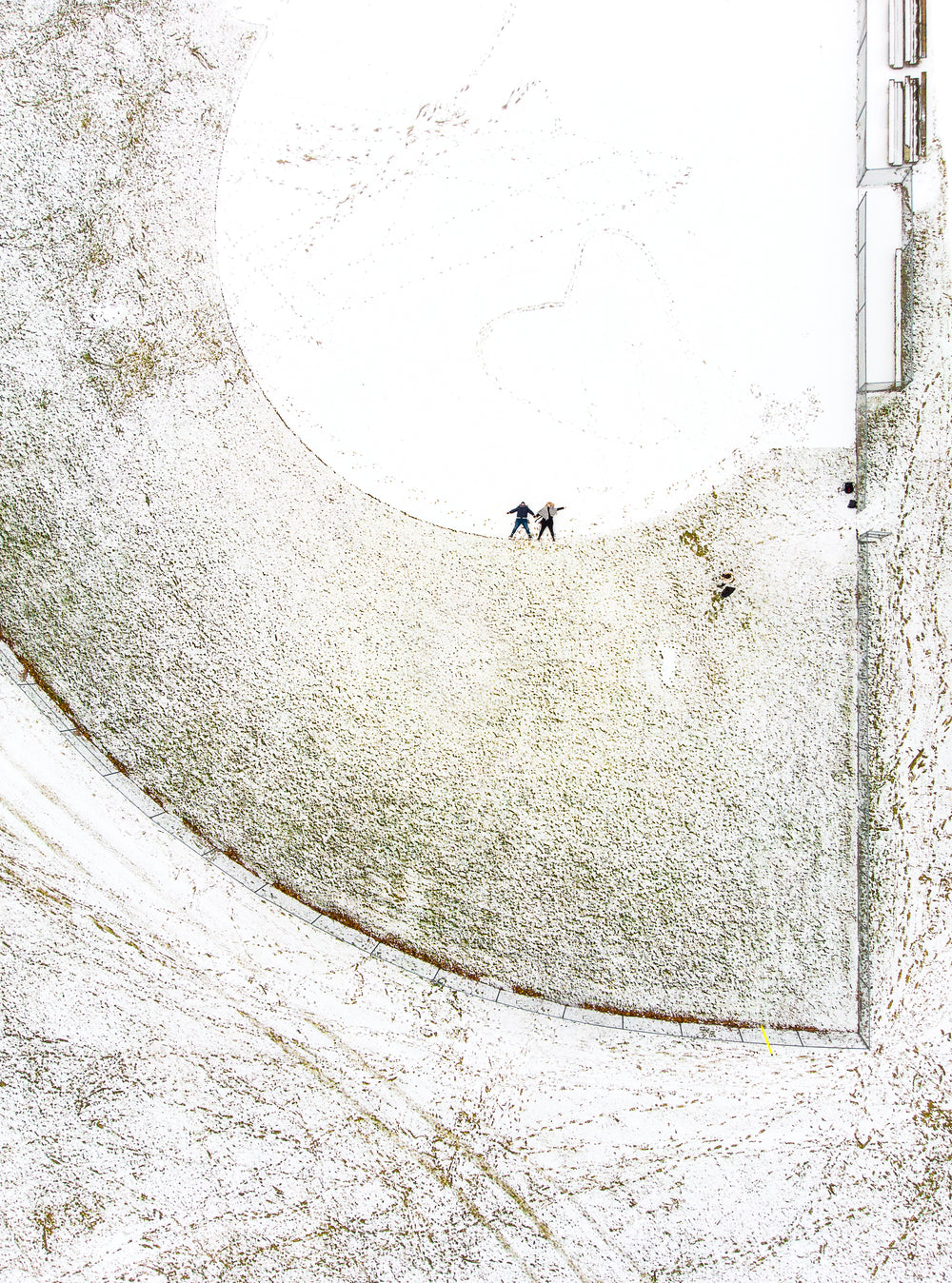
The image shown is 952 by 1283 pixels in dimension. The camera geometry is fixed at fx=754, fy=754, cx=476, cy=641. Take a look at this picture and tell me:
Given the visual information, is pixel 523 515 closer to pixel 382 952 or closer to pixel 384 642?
pixel 384 642

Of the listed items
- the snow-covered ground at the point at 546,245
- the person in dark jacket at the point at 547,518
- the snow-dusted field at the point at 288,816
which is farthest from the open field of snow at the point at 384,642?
the snow-covered ground at the point at 546,245

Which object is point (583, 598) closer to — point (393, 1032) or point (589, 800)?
point (589, 800)

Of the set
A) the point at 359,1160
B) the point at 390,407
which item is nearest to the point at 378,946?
the point at 359,1160

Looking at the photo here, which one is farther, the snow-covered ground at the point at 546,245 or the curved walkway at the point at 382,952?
the snow-covered ground at the point at 546,245

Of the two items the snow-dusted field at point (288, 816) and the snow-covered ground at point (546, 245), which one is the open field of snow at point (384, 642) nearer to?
the snow-dusted field at point (288, 816)

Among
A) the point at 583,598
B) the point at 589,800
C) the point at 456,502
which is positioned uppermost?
the point at 456,502

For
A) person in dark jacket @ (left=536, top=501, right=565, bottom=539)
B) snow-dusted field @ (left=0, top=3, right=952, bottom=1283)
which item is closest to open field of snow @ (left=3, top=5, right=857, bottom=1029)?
snow-dusted field @ (left=0, top=3, right=952, bottom=1283)

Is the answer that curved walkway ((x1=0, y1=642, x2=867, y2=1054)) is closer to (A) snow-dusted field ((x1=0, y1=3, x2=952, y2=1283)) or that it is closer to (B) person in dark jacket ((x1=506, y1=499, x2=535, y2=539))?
(A) snow-dusted field ((x1=0, y1=3, x2=952, y2=1283))
